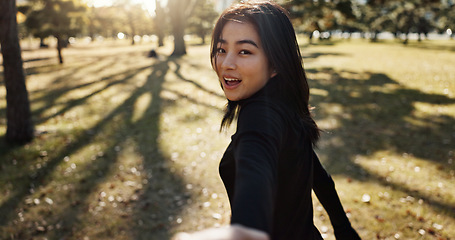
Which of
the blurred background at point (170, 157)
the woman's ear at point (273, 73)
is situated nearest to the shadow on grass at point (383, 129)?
the blurred background at point (170, 157)

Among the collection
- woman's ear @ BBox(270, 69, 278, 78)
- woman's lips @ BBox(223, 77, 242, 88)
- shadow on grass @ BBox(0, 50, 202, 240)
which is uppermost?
woman's ear @ BBox(270, 69, 278, 78)

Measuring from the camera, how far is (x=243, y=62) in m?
1.58

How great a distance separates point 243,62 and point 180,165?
228 inches

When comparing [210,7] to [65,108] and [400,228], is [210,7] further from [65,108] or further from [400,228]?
[400,228]

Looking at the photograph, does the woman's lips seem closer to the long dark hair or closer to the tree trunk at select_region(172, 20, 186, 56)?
the long dark hair

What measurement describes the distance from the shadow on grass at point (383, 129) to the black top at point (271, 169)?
4950 mm

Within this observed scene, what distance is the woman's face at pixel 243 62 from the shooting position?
1.57 m

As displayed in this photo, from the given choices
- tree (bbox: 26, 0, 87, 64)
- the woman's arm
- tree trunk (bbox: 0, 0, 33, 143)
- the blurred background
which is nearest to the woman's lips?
the woman's arm

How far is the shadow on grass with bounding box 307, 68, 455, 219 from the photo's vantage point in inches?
261

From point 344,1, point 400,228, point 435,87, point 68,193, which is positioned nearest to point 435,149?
point 400,228

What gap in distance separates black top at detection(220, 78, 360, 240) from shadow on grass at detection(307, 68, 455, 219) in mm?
4950

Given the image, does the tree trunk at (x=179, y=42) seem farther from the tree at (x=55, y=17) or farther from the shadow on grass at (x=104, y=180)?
the shadow on grass at (x=104, y=180)

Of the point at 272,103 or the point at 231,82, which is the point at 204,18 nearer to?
the point at 231,82

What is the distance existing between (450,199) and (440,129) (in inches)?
161
